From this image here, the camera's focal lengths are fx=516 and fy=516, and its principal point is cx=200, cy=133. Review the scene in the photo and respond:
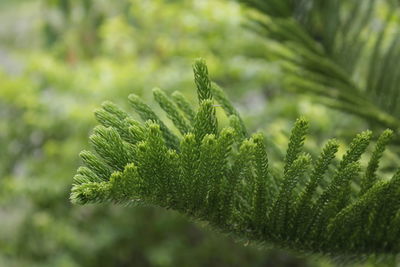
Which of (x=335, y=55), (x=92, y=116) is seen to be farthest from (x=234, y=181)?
(x=92, y=116)

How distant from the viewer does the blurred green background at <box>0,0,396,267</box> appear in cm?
330

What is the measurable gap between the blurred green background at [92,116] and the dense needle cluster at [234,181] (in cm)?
226

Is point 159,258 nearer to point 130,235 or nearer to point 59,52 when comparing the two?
point 130,235

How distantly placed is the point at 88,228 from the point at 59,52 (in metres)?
1.54

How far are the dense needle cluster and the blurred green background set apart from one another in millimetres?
2262

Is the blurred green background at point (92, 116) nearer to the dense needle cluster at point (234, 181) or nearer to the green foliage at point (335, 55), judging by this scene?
the green foliage at point (335, 55)

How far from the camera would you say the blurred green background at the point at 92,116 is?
10.8 ft

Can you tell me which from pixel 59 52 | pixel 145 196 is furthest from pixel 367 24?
pixel 59 52

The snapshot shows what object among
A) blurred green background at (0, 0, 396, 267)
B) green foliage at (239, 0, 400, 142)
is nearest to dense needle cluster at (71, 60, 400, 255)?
green foliage at (239, 0, 400, 142)

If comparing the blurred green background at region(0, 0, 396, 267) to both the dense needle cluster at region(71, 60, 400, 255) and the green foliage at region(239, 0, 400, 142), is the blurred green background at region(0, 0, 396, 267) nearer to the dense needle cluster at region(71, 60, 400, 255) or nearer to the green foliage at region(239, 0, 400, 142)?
the green foliage at region(239, 0, 400, 142)

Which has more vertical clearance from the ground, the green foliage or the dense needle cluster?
the green foliage

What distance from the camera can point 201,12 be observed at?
125 inches

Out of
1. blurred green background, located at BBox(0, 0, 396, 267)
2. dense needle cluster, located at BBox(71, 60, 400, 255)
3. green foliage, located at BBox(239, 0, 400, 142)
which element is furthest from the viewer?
blurred green background, located at BBox(0, 0, 396, 267)

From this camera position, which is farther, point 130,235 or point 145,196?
point 130,235
